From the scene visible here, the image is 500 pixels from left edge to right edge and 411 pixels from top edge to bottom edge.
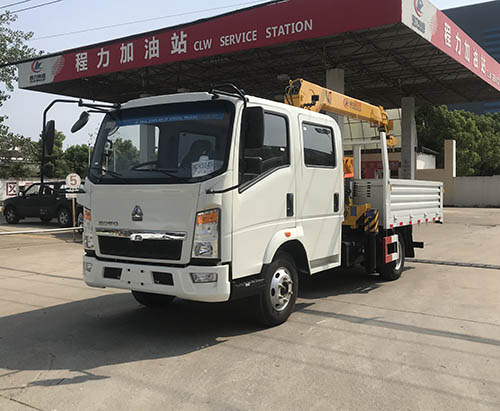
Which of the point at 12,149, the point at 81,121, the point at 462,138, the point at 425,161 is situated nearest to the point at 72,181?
the point at 81,121

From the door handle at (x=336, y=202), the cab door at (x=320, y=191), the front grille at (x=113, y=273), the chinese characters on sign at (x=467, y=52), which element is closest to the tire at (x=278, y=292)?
the cab door at (x=320, y=191)

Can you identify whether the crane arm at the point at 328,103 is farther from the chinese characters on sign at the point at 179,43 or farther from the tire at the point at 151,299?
the chinese characters on sign at the point at 179,43

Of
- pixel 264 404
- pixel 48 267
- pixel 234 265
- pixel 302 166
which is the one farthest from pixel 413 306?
pixel 48 267

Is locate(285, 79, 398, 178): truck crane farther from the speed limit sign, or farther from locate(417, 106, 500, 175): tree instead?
locate(417, 106, 500, 175): tree

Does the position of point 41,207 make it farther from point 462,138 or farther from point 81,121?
point 462,138

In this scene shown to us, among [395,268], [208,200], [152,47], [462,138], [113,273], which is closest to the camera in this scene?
[208,200]

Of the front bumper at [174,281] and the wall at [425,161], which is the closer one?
the front bumper at [174,281]

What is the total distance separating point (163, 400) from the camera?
12.4ft

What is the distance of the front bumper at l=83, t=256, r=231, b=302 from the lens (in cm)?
473

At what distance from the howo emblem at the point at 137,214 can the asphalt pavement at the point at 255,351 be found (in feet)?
4.26

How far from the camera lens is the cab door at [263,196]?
16.3 ft

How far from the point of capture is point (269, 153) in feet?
17.7

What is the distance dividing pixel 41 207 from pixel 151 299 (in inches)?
550

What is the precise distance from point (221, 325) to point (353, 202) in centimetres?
325
